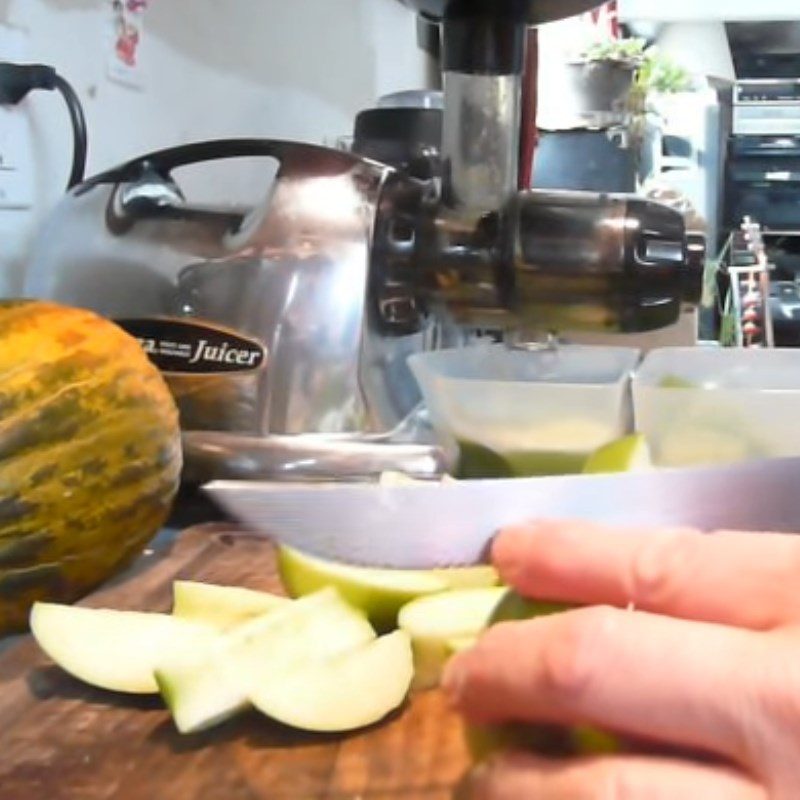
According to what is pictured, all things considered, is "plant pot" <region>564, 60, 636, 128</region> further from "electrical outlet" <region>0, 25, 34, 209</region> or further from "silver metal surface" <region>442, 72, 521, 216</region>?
"electrical outlet" <region>0, 25, 34, 209</region>

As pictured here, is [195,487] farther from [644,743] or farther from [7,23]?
[644,743]

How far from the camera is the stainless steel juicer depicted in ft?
2.53

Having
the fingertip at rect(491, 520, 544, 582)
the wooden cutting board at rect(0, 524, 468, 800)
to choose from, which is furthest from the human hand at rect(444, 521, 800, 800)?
the wooden cutting board at rect(0, 524, 468, 800)

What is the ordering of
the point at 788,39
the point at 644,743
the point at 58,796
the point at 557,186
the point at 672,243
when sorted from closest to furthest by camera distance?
the point at 644,743, the point at 58,796, the point at 672,243, the point at 557,186, the point at 788,39

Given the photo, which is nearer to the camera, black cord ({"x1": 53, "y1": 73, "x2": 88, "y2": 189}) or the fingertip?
the fingertip

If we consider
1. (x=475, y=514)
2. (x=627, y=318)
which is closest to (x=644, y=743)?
(x=475, y=514)

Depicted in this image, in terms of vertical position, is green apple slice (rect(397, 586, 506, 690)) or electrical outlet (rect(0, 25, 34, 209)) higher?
electrical outlet (rect(0, 25, 34, 209))

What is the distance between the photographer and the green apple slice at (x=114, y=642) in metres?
0.48

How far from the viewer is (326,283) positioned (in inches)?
30.4

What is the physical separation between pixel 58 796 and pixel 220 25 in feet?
3.02

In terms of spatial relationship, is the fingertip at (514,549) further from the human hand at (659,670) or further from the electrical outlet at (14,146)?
the electrical outlet at (14,146)

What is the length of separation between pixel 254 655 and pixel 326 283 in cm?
34

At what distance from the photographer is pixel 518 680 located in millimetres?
289

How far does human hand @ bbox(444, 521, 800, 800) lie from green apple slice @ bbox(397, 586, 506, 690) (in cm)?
14
